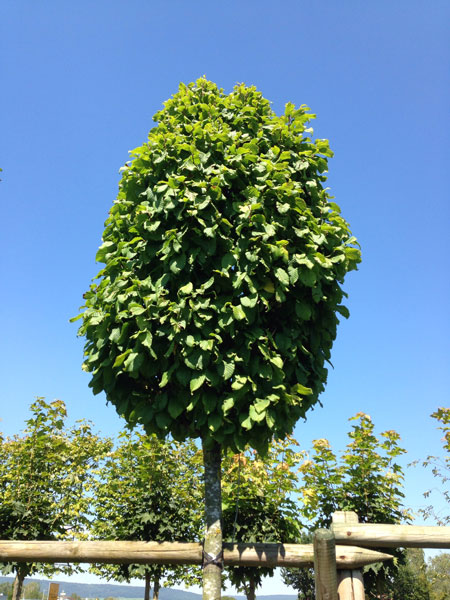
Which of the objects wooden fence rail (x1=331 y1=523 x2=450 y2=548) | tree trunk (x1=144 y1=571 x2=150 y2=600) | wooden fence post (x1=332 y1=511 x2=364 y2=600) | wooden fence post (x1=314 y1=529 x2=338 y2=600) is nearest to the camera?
wooden fence post (x1=314 y1=529 x2=338 y2=600)

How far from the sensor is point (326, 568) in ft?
14.8

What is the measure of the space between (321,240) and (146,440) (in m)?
11.0

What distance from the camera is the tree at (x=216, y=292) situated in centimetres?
580

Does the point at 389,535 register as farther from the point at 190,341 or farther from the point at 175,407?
the point at 190,341


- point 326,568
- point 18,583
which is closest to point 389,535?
point 326,568

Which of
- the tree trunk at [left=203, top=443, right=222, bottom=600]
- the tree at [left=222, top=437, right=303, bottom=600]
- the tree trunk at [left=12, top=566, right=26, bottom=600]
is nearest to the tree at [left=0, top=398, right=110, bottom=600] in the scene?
the tree trunk at [left=12, top=566, right=26, bottom=600]

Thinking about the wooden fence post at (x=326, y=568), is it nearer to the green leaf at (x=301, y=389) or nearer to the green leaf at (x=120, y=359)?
the green leaf at (x=301, y=389)

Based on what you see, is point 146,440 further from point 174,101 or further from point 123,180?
point 174,101

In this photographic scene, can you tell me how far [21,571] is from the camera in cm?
1372

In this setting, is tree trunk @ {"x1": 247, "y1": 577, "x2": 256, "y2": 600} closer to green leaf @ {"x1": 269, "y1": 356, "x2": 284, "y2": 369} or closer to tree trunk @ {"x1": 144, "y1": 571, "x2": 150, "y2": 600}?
tree trunk @ {"x1": 144, "y1": 571, "x2": 150, "y2": 600}

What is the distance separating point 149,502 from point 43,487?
3.72m

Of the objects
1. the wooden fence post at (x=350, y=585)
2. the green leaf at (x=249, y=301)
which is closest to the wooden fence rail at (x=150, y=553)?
the wooden fence post at (x=350, y=585)

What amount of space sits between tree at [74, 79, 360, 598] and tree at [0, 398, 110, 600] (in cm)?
965

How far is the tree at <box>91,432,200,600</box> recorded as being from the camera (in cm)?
1403
